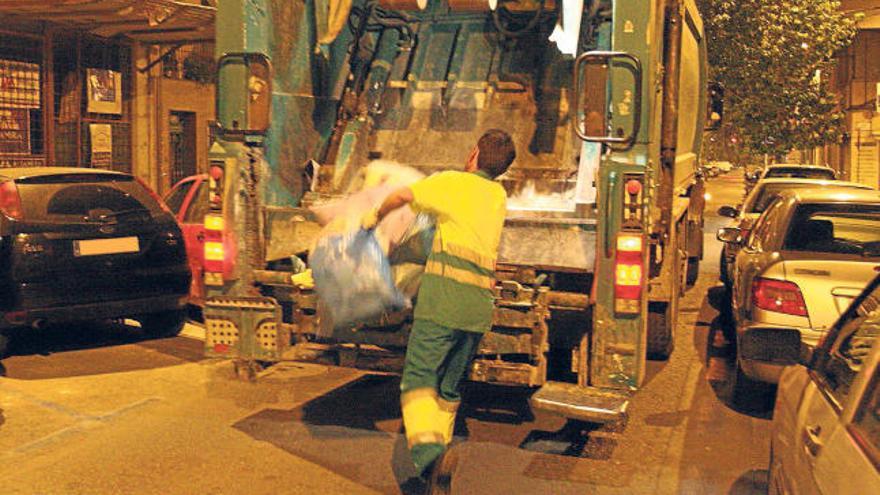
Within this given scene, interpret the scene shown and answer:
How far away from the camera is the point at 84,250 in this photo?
7.84 m

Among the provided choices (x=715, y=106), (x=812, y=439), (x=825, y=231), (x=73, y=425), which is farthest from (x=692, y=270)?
(x=812, y=439)

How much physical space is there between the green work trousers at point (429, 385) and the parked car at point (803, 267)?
7.58 feet

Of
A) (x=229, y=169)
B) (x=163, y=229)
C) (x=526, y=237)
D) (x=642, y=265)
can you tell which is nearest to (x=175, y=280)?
(x=163, y=229)

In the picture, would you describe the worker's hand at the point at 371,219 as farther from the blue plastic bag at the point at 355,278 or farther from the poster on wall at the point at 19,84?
the poster on wall at the point at 19,84

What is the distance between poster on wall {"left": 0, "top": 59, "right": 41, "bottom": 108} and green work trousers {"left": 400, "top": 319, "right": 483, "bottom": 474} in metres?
12.0

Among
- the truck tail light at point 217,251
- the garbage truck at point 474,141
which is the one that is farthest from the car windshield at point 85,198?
the truck tail light at point 217,251

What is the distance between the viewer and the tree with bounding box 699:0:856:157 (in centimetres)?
1912

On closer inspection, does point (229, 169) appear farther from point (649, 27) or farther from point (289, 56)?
point (649, 27)

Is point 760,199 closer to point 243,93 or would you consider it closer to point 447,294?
point 243,93

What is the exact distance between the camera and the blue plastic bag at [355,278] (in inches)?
202

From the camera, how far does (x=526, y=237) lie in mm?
5812

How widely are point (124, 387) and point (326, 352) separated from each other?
205cm

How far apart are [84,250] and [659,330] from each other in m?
4.44

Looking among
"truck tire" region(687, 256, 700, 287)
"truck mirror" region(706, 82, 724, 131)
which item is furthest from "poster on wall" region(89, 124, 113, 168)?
"truck mirror" region(706, 82, 724, 131)
